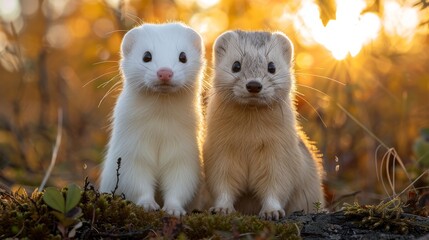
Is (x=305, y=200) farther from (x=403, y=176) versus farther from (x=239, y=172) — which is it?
(x=403, y=176)

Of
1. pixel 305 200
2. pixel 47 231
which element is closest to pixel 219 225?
pixel 47 231

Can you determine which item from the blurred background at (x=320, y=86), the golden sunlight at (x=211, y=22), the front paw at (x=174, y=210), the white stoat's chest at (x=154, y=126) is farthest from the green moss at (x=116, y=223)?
the golden sunlight at (x=211, y=22)

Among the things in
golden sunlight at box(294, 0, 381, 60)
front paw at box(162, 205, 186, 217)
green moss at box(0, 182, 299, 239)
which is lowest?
green moss at box(0, 182, 299, 239)

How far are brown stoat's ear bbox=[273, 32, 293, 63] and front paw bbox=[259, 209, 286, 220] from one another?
4.50ft

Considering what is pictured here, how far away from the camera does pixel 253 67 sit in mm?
5711

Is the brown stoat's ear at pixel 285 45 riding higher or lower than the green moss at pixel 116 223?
higher

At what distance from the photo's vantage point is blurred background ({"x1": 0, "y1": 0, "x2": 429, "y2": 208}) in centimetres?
763

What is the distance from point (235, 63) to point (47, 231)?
2.29 metres

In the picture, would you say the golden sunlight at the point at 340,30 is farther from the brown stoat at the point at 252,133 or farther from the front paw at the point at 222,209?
the front paw at the point at 222,209

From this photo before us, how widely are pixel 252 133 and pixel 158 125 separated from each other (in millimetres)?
761

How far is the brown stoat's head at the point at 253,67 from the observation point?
18.2ft

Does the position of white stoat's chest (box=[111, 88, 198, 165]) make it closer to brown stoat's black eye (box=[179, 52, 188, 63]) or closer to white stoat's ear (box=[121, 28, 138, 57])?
brown stoat's black eye (box=[179, 52, 188, 63])

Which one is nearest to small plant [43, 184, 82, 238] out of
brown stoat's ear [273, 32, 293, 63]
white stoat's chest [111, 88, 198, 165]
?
white stoat's chest [111, 88, 198, 165]

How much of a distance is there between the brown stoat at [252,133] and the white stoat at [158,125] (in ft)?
0.64
